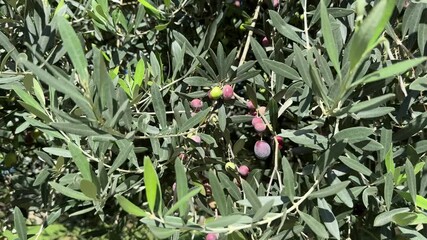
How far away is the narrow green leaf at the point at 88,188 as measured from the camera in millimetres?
786

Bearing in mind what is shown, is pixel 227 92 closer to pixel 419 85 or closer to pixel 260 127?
pixel 260 127

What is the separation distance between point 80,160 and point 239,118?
0.41 meters

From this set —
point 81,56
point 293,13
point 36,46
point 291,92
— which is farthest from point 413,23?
point 36,46

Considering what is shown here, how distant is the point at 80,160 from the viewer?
0.81 meters

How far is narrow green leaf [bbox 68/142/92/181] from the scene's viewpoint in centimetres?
81

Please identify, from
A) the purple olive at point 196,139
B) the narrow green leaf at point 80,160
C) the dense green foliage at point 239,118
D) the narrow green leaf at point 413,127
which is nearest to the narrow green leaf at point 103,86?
the dense green foliage at point 239,118

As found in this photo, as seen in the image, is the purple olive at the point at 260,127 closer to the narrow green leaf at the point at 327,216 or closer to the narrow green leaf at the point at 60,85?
the narrow green leaf at the point at 327,216

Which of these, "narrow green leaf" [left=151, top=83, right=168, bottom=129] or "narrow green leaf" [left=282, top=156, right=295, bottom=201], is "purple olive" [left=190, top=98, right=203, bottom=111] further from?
"narrow green leaf" [left=282, top=156, right=295, bottom=201]

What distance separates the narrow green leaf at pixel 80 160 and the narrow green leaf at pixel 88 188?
0.03 meters

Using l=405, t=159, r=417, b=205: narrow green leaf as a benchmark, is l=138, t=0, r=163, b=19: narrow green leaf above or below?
above

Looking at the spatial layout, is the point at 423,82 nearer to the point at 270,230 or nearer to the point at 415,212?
the point at 415,212

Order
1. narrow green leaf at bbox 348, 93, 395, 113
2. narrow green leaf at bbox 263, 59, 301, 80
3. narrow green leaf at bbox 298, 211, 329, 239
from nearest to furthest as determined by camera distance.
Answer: narrow green leaf at bbox 348, 93, 395, 113 → narrow green leaf at bbox 298, 211, 329, 239 → narrow green leaf at bbox 263, 59, 301, 80

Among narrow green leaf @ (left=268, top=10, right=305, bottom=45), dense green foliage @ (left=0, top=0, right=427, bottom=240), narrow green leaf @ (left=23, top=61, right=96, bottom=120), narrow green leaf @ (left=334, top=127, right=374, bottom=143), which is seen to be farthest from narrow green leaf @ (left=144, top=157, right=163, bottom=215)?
narrow green leaf @ (left=268, top=10, right=305, bottom=45)

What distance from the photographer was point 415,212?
87cm
